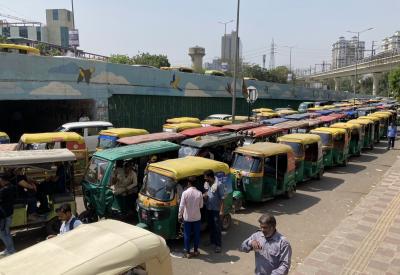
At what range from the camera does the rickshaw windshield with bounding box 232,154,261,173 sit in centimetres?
1206

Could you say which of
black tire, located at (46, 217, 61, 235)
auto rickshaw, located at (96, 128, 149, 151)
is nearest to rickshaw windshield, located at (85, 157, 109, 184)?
black tire, located at (46, 217, 61, 235)

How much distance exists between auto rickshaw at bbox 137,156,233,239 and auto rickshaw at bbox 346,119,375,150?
631 inches

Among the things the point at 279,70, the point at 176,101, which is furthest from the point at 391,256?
the point at 279,70

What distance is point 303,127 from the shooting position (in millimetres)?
21156

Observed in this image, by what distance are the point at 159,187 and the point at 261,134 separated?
28.6ft

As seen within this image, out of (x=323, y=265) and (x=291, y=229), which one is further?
(x=291, y=229)

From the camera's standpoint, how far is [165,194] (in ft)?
29.2

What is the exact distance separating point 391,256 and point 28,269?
7.54m

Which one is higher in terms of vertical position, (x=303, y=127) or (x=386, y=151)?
(x=303, y=127)

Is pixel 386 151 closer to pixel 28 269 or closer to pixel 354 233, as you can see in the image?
pixel 354 233

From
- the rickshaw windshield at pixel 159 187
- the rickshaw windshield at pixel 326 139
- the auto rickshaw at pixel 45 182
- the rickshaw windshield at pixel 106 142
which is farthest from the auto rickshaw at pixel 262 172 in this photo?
the rickshaw windshield at pixel 106 142

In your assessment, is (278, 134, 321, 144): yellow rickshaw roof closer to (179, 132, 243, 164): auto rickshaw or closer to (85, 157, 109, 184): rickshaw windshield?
(179, 132, 243, 164): auto rickshaw

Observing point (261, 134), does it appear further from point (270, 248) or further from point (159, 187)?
point (270, 248)

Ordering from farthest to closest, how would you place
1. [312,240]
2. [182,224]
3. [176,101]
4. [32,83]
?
[176,101], [32,83], [312,240], [182,224]
